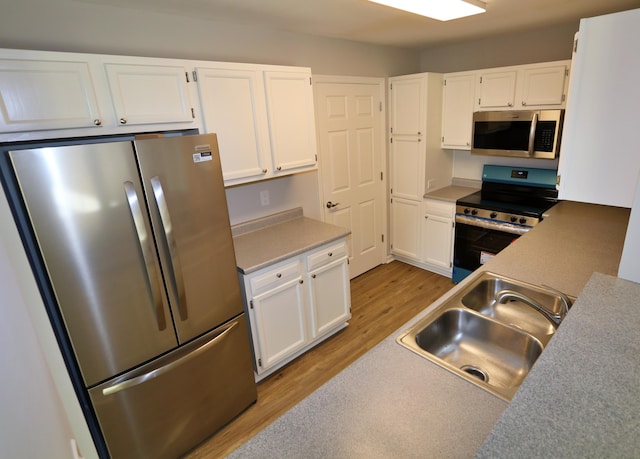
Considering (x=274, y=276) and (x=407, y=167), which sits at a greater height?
(x=407, y=167)

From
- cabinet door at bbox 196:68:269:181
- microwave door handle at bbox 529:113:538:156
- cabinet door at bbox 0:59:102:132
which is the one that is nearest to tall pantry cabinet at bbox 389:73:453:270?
microwave door handle at bbox 529:113:538:156

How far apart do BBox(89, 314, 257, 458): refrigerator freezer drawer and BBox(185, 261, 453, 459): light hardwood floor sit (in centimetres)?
11

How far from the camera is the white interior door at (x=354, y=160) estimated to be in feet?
10.4

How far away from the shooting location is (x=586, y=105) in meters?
1.33

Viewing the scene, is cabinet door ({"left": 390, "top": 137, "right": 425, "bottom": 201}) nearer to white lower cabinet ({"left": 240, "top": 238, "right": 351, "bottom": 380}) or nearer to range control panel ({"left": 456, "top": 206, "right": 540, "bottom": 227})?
range control panel ({"left": 456, "top": 206, "right": 540, "bottom": 227})

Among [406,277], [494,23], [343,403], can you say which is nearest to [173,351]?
[343,403]

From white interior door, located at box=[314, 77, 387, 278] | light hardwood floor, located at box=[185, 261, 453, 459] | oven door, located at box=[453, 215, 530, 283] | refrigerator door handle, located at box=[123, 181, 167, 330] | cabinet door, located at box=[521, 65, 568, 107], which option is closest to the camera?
refrigerator door handle, located at box=[123, 181, 167, 330]

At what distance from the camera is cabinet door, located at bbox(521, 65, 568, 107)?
9.04 ft

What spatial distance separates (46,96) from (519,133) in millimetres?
3420

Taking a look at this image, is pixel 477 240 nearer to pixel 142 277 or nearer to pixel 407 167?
pixel 407 167

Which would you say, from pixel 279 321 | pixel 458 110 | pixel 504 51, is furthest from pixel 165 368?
pixel 504 51

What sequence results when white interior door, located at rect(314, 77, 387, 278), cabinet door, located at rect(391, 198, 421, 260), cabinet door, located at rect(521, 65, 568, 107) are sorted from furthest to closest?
cabinet door, located at rect(391, 198, 421, 260)
white interior door, located at rect(314, 77, 387, 278)
cabinet door, located at rect(521, 65, 568, 107)

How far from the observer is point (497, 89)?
122 inches

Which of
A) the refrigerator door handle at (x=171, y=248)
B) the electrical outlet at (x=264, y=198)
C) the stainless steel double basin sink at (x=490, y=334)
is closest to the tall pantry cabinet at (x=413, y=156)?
the electrical outlet at (x=264, y=198)
